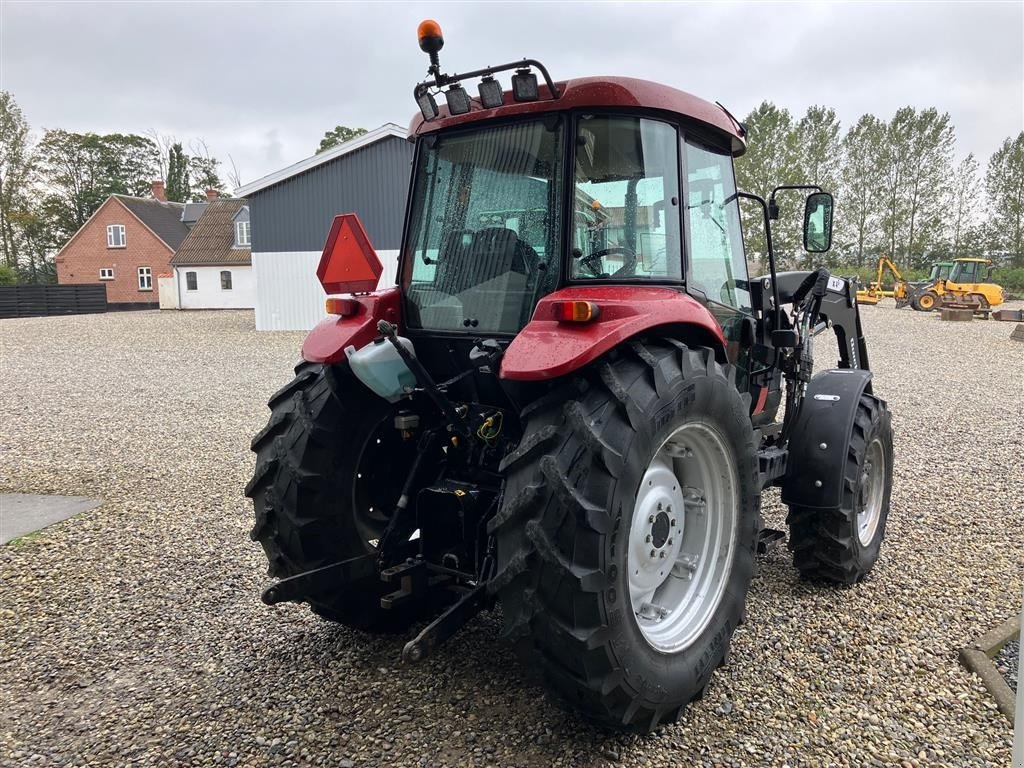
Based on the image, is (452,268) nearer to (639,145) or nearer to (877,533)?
(639,145)

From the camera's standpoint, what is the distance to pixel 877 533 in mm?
4223

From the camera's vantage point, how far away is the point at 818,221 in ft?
12.7

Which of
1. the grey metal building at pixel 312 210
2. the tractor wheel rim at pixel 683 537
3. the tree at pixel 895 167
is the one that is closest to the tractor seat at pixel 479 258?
the tractor wheel rim at pixel 683 537

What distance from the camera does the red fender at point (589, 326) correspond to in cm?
226

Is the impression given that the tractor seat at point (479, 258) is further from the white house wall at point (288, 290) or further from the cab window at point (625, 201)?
the white house wall at point (288, 290)

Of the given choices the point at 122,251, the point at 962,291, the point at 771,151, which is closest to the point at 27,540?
the point at 962,291

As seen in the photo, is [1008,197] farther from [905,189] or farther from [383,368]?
[383,368]

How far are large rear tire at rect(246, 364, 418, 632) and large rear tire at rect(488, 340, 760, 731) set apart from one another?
96 cm

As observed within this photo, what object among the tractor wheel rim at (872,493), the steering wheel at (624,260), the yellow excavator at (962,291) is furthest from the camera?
the yellow excavator at (962,291)

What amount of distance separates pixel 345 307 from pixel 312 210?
63.8ft

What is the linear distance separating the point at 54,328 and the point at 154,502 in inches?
875

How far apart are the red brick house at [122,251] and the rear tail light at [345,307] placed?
44120 mm

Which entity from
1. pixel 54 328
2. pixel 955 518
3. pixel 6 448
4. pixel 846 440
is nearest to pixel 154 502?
pixel 6 448

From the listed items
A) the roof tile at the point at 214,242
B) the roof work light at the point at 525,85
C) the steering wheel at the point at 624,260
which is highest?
the roof tile at the point at 214,242
